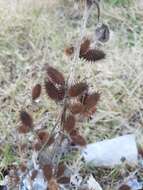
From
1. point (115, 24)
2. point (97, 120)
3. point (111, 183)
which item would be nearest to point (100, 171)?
point (111, 183)

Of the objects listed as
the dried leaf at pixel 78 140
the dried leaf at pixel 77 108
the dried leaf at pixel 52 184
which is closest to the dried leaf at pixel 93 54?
the dried leaf at pixel 77 108

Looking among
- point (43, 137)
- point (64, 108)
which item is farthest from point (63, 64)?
point (64, 108)

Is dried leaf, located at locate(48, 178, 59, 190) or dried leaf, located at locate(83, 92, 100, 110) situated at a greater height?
dried leaf, located at locate(83, 92, 100, 110)

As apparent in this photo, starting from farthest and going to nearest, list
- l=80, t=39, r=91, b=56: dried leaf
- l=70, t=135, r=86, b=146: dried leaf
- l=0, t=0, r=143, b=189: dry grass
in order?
l=0, t=0, r=143, b=189: dry grass < l=70, t=135, r=86, b=146: dried leaf < l=80, t=39, r=91, b=56: dried leaf

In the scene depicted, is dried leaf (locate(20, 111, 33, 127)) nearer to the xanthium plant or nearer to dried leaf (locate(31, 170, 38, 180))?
the xanthium plant

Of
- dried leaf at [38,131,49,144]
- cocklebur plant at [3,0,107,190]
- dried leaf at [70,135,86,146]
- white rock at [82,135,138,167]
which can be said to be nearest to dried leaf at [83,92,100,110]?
cocklebur plant at [3,0,107,190]

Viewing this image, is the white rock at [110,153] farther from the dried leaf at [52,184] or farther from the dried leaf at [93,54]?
the dried leaf at [93,54]
